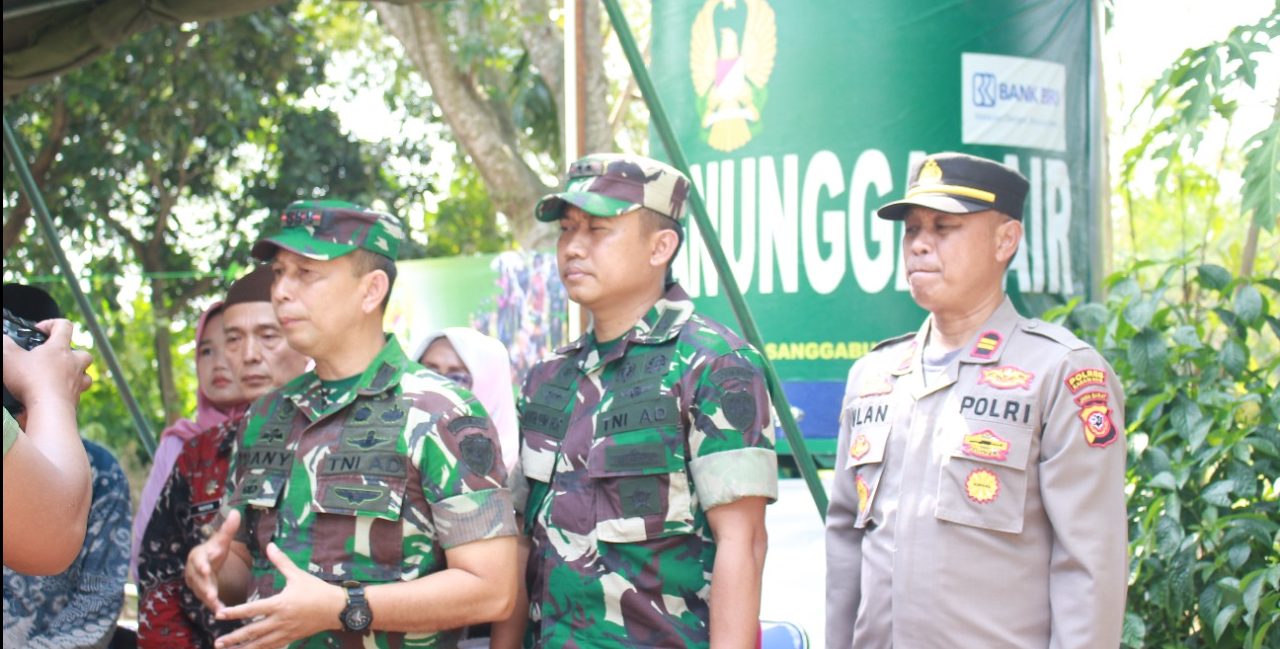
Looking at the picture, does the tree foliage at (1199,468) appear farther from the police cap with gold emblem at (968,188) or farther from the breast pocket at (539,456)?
the breast pocket at (539,456)

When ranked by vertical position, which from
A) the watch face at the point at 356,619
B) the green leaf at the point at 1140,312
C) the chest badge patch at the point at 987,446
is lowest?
the watch face at the point at 356,619

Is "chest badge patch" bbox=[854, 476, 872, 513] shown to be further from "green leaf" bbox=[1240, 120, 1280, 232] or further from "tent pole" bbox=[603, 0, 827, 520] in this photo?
"green leaf" bbox=[1240, 120, 1280, 232]

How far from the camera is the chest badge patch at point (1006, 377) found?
8.27ft

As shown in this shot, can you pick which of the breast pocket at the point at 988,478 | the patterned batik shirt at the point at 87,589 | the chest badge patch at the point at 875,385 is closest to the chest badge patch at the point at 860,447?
the chest badge patch at the point at 875,385

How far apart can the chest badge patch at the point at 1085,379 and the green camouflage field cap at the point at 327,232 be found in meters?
1.35

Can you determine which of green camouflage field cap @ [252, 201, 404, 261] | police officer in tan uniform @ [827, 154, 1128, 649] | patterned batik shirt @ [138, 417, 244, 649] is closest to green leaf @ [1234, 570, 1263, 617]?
police officer in tan uniform @ [827, 154, 1128, 649]

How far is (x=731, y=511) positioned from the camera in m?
2.42

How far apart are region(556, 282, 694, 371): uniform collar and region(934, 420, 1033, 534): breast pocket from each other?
23.2 inches

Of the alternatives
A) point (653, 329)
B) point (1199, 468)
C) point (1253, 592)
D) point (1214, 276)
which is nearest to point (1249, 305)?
point (1214, 276)

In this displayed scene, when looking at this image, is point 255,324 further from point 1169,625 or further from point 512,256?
point 512,256

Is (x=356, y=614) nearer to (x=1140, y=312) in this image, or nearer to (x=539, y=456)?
(x=539, y=456)

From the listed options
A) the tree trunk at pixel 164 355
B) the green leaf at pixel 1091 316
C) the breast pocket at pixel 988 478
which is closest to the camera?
the breast pocket at pixel 988 478

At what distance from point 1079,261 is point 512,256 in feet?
10.3

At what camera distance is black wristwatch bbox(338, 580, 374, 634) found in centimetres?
234
